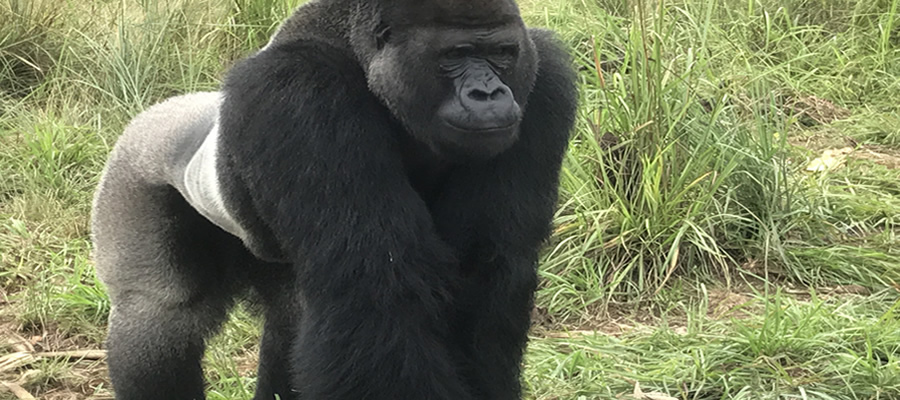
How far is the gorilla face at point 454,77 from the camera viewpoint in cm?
239

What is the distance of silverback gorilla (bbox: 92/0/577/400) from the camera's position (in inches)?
95.0

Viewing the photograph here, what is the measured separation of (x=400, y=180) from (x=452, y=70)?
0.28 m

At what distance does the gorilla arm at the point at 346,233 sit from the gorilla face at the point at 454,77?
11cm

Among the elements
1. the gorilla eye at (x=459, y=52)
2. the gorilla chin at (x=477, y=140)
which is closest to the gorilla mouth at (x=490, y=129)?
the gorilla chin at (x=477, y=140)

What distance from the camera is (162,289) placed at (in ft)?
10.4

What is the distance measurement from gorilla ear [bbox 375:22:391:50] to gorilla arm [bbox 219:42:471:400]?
4.4 inches

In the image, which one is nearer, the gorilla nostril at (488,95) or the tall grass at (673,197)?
the gorilla nostril at (488,95)

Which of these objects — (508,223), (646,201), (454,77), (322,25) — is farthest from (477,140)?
(646,201)

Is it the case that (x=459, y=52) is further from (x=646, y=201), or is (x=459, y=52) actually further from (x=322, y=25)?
(x=646, y=201)

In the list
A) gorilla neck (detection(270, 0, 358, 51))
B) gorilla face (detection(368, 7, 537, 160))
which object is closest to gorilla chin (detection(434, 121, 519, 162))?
gorilla face (detection(368, 7, 537, 160))

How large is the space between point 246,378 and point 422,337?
147cm

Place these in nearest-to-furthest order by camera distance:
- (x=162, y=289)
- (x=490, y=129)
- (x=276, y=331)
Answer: (x=490, y=129) → (x=162, y=289) → (x=276, y=331)

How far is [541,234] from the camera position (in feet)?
8.96

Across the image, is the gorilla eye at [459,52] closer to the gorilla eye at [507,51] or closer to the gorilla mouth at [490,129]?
the gorilla eye at [507,51]
